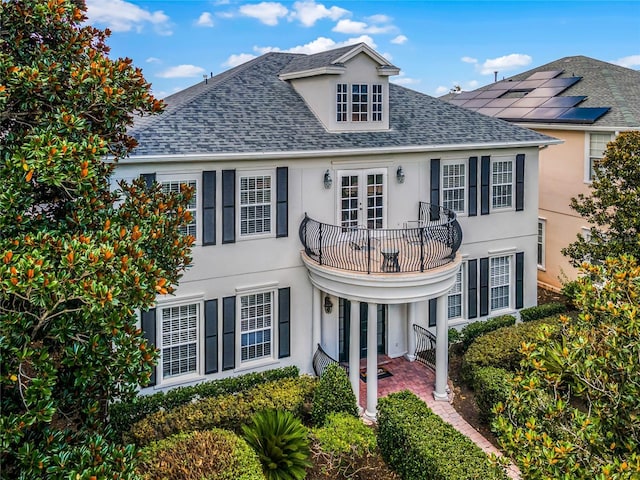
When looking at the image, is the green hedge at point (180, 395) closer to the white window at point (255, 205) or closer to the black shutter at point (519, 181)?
the white window at point (255, 205)

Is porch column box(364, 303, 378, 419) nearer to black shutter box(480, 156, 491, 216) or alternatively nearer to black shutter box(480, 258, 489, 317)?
black shutter box(480, 258, 489, 317)

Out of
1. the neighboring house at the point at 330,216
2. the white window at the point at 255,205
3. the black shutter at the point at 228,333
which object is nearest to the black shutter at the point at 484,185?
the neighboring house at the point at 330,216

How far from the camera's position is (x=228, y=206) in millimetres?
12883

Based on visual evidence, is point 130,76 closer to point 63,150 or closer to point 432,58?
point 63,150

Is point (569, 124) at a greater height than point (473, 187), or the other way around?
point (569, 124)

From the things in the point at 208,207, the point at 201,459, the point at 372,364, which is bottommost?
the point at 201,459

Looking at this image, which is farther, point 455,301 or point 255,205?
point 455,301

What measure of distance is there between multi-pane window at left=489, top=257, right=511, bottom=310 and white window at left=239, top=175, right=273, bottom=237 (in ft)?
25.7

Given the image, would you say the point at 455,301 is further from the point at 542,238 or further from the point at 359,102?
the point at 542,238

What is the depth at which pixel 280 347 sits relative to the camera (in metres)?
13.7

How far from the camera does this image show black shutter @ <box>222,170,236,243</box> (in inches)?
503

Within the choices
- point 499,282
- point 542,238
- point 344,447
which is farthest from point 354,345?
point 542,238

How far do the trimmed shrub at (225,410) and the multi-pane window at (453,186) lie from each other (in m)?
7.23

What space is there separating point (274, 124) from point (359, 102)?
2.76 meters
